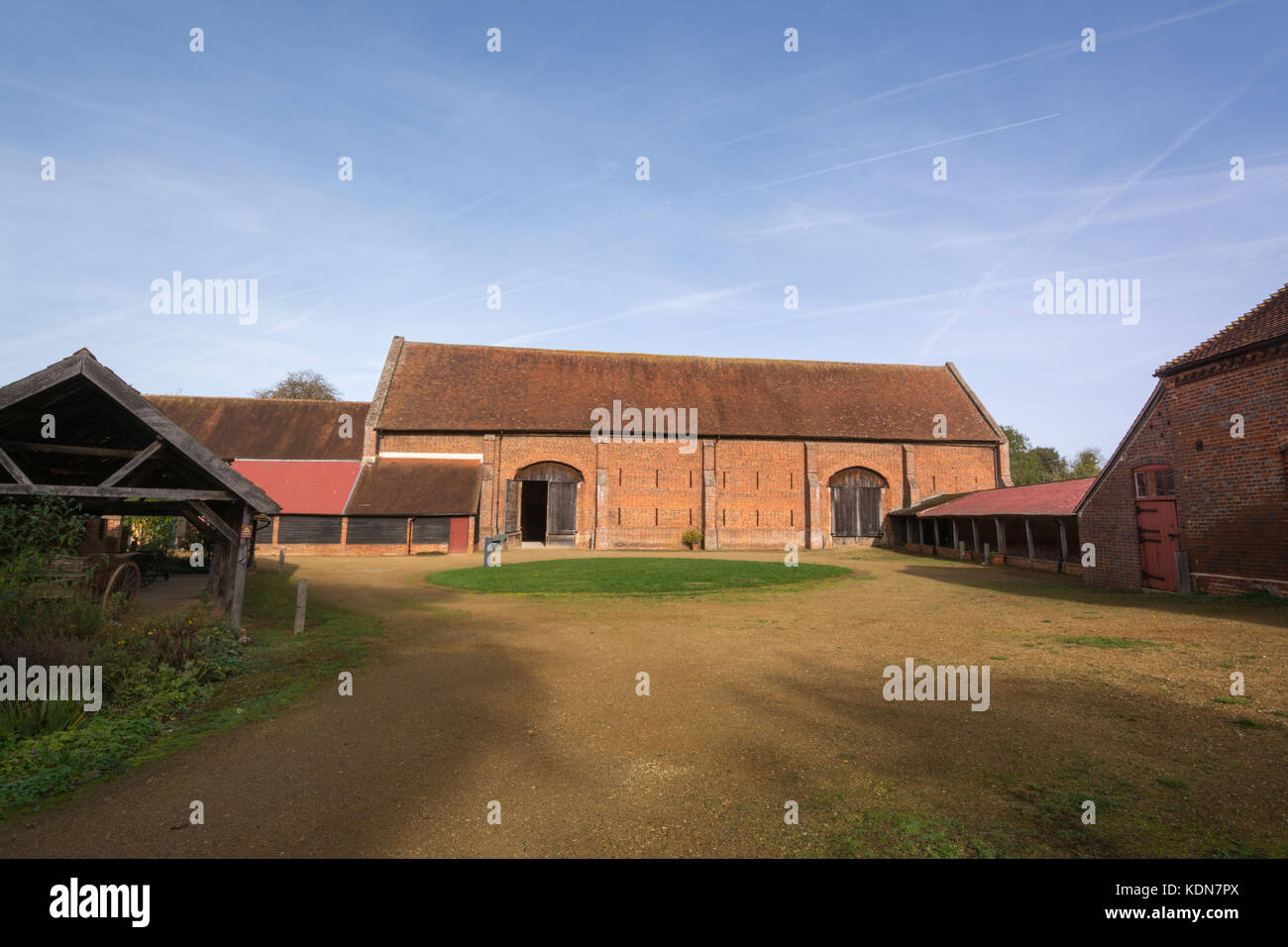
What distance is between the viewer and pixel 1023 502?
21.5 meters

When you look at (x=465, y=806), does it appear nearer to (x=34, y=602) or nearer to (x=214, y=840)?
(x=214, y=840)

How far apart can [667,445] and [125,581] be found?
23.8 metres

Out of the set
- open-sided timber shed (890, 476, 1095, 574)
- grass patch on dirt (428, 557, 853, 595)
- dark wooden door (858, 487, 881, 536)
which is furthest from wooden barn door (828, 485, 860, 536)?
grass patch on dirt (428, 557, 853, 595)

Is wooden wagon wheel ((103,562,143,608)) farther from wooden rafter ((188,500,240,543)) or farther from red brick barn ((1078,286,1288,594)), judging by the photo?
red brick barn ((1078,286,1288,594))

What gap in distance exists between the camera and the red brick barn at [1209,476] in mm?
10984

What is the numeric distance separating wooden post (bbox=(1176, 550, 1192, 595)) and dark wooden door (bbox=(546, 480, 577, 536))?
2287cm

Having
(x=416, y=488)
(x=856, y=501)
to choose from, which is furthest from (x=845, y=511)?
(x=416, y=488)

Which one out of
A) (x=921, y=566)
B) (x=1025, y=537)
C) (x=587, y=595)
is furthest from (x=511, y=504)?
(x=1025, y=537)

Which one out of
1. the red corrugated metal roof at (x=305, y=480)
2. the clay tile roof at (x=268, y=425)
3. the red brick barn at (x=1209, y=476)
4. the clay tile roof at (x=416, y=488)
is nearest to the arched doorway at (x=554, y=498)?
the clay tile roof at (x=416, y=488)

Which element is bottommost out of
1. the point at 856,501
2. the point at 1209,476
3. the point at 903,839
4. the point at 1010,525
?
the point at 903,839

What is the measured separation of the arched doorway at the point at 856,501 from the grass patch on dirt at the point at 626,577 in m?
11.2

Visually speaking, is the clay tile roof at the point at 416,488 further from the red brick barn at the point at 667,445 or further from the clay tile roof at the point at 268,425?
the clay tile roof at the point at 268,425

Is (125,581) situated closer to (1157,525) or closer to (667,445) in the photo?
(1157,525)

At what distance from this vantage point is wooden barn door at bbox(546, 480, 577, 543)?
97.3 ft
